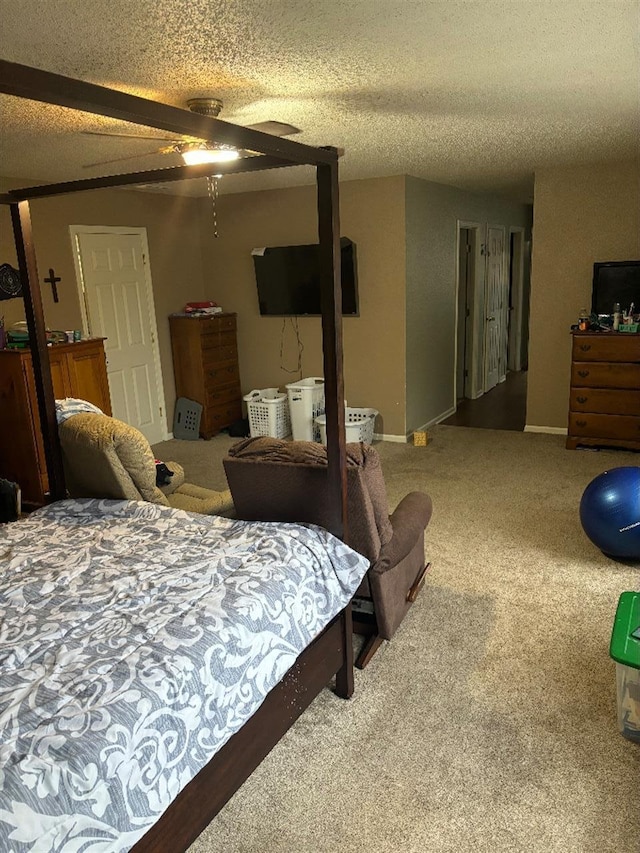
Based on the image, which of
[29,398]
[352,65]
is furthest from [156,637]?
[29,398]

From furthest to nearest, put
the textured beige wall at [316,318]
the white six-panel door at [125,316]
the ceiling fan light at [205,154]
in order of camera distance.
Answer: the textured beige wall at [316,318]
the white six-panel door at [125,316]
the ceiling fan light at [205,154]

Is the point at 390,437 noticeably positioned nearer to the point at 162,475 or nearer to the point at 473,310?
the point at 473,310

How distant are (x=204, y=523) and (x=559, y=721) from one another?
4.94ft

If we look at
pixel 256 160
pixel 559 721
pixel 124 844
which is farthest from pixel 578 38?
pixel 124 844

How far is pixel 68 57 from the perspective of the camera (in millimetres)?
2232

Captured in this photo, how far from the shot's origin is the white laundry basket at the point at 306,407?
5.85 m

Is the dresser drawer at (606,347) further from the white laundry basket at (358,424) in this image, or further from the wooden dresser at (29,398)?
the wooden dresser at (29,398)

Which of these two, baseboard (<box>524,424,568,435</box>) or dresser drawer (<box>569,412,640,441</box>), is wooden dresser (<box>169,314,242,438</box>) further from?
dresser drawer (<box>569,412,640,441</box>)

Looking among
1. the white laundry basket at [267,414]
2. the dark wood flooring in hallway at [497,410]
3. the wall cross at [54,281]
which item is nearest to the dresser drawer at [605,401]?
the dark wood flooring in hallway at [497,410]

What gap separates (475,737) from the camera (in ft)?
7.21

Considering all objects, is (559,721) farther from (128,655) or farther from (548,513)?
(548,513)

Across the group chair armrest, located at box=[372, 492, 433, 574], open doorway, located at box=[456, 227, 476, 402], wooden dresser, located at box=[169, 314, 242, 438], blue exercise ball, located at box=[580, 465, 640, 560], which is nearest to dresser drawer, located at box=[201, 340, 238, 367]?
wooden dresser, located at box=[169, 314, 242, 438]

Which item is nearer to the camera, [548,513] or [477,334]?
[548,513]

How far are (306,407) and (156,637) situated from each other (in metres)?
4.29
